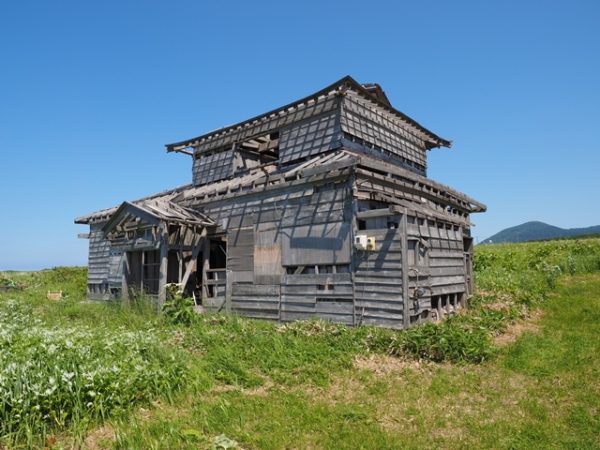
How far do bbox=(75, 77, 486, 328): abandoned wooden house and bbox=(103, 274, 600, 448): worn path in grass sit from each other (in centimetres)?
286

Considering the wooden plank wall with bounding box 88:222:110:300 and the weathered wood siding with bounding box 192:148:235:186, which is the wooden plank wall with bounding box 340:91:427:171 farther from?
the wooden plank wall with bounding box 88:222:110:300

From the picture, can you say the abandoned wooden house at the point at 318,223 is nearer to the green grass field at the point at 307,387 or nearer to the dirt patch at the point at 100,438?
the green grass field at the point at 307,387

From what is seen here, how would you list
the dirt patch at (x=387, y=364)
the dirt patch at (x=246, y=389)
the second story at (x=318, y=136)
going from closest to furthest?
1. the dirt patch at (x=246, y=389)
2. the dirt patch at (x=387, y=364)
3. the second story at (x=318, y=136)

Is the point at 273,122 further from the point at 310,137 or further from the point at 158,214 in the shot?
the point at 158,214

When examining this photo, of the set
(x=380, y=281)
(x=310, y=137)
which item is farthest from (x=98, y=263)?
(x=380, y=281)

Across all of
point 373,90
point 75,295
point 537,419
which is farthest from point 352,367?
point 75,295

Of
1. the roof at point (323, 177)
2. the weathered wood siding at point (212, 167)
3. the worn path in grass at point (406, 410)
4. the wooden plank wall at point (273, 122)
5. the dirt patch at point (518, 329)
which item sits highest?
the wooden plank wall at point (273, 122)

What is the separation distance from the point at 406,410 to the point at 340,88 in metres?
11.2

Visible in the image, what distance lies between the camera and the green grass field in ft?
16.9

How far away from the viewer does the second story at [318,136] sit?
14516 millimetres

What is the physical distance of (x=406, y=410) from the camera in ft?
19.9

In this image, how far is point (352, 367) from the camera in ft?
26.0

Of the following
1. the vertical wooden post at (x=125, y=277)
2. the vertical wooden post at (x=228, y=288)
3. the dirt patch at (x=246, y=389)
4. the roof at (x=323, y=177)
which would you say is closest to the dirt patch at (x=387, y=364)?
the dirt patch at (x=246, y=389)

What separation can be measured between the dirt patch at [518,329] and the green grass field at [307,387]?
8 cm
